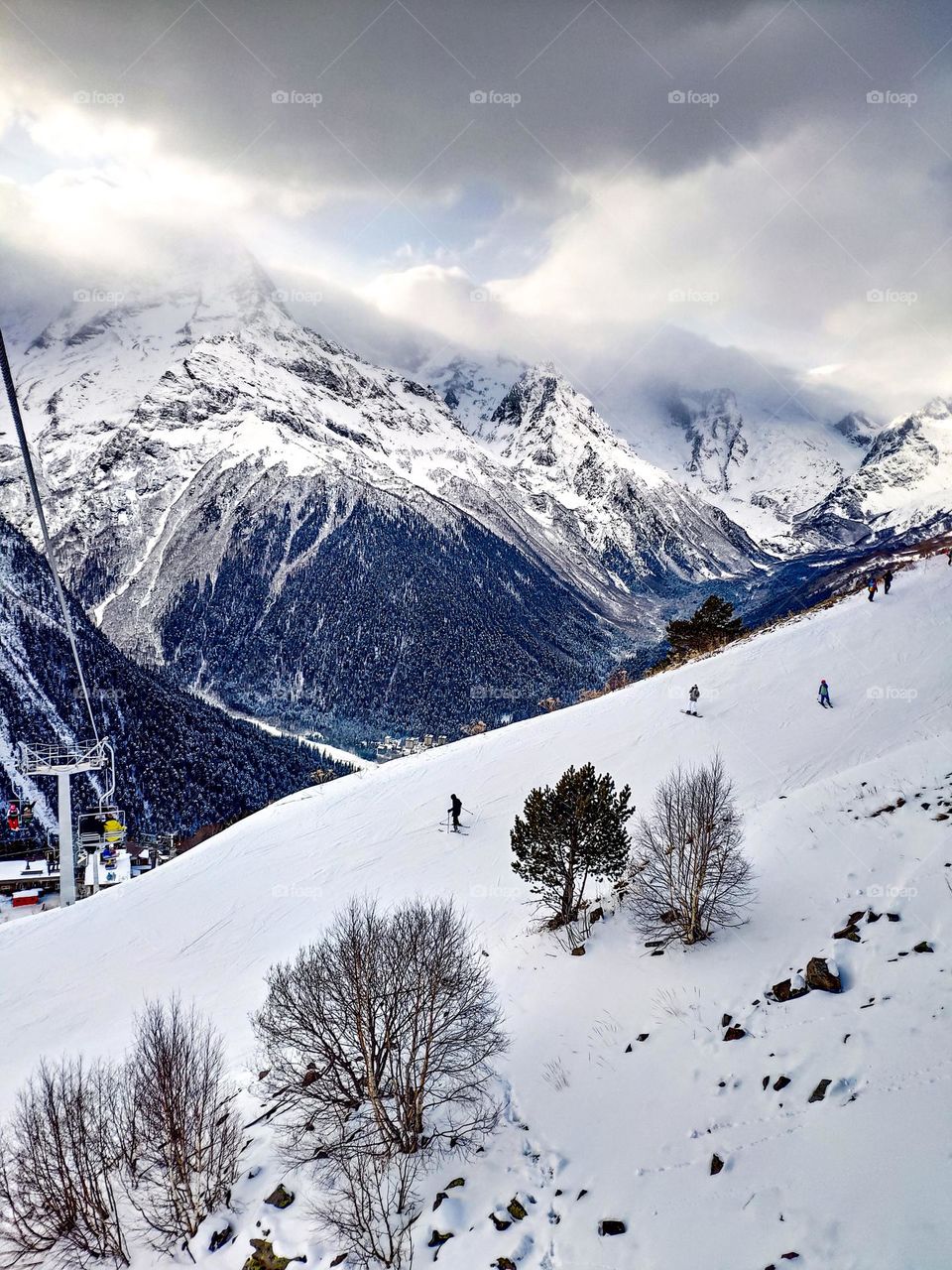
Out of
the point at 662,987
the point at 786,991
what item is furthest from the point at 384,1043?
the point at 786,991

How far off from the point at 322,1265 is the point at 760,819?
18885 mm

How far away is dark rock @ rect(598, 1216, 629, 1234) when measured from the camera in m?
10.1

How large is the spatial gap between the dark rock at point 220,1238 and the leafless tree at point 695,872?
11.6 metres

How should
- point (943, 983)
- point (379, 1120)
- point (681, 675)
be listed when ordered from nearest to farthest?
1. point (943, 983)
2. point (379, 1120)
3. point (681, 675)

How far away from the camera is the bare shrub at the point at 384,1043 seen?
13266 millimetres

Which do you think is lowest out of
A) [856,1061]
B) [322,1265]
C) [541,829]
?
[322,1265]

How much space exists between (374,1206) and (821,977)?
10064mm

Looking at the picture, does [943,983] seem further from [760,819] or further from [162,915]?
[162,915]

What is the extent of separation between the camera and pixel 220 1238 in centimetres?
1248

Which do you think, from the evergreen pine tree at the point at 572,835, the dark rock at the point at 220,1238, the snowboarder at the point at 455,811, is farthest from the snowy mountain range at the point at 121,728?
the dark rock at the point at 220,1238

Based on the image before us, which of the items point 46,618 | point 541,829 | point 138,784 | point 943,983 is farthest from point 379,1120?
point 46,618

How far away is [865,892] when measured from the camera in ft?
53.0

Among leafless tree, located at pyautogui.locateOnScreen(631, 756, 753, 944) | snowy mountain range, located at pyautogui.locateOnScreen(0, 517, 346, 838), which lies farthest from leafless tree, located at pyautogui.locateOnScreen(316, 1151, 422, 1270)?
snowy mountain range, located at pyautogui.locateOnScreen(0, 517, 346, 838)

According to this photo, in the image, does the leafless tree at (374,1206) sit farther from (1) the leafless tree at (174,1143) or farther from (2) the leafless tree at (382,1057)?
(1) the leafless tree at (174,1143)
